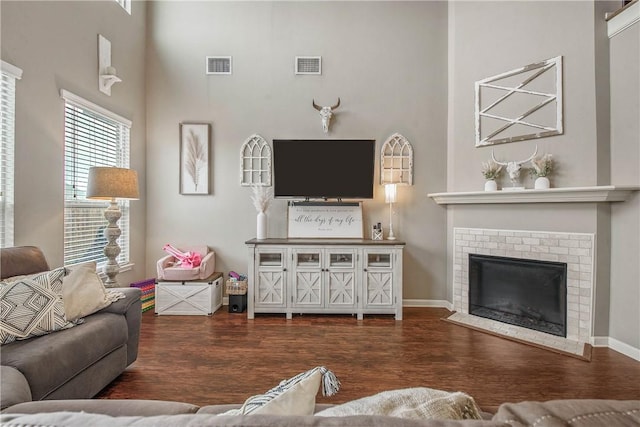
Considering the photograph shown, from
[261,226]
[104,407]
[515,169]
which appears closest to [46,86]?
[261,226]

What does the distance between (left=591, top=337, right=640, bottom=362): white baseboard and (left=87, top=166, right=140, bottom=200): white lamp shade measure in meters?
4.49

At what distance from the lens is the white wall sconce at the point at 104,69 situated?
10.4 feet

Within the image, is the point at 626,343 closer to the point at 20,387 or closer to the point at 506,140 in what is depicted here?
the point at 506,140

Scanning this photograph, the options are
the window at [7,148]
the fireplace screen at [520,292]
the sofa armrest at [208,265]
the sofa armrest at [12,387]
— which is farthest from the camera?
the sofa armrest at [208,265]

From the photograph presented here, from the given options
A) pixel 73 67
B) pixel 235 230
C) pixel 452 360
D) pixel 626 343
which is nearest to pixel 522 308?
pixel 626 343

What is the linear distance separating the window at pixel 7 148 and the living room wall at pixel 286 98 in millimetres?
1776

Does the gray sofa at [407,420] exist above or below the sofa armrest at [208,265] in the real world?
above

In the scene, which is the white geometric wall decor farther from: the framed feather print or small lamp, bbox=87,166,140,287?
small lamp, bbox=87,166,140,287

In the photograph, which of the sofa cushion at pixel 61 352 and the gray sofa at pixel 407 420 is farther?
the sofa cushion at pixel 61 352

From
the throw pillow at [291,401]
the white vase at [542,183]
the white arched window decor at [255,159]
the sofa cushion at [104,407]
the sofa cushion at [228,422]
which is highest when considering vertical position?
the white arched window decor at [255,159]

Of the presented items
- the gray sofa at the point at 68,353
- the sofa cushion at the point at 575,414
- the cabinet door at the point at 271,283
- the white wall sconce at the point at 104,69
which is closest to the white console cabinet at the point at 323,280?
the cabinet door at the point at 271,283

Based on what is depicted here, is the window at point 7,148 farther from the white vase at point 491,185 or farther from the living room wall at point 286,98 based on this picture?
the white vase at point 491,185

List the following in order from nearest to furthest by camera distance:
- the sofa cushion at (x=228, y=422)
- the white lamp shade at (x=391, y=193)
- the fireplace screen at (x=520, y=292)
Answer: the sofa cushion at (x=228, y=422) < the fireplace screen at (x=520, y=292) < the white lamp shade at (x=391, y=193)

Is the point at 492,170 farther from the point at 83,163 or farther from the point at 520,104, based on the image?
the point at 83,163
